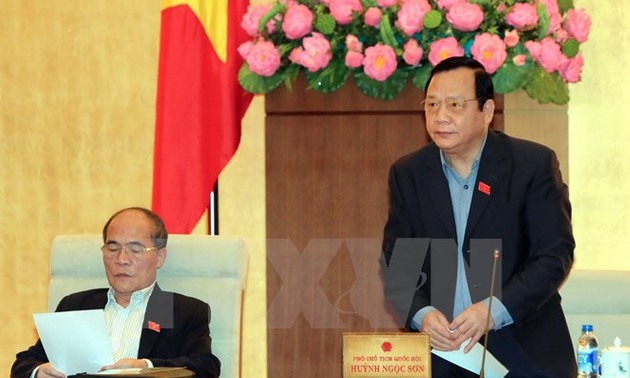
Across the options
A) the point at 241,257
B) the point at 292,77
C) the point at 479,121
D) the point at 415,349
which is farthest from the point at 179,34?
the point at 415,349

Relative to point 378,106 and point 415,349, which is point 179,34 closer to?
point 378,106

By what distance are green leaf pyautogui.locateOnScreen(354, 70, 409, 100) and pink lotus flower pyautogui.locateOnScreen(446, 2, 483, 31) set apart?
0.41m

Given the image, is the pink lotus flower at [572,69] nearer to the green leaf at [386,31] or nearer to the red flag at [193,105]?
the green leaf at [386,31]

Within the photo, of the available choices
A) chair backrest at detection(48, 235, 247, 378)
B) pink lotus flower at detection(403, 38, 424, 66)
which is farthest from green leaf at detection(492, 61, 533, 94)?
chair backrest at detection(48, 235, 247, 378)

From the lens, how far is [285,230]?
5066 millimetres

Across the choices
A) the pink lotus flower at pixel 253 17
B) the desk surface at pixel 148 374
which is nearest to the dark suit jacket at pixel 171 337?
the desk surface at pixel 148 374

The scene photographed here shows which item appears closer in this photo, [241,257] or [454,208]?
[454,208]

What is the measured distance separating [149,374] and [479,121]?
1.33 m

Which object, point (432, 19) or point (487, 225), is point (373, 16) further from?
point (487, 225)

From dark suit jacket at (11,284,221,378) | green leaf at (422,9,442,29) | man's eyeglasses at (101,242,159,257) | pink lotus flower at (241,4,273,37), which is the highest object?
pink lotus flower at (241,4,273,37)

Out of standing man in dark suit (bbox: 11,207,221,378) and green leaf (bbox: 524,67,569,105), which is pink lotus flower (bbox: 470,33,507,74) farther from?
standing man in dark suit (bbox: 11,207,221,378)

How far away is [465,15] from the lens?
448cm

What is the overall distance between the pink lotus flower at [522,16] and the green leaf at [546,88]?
307 millimetres

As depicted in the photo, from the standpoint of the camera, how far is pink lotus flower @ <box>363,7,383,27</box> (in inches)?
182
